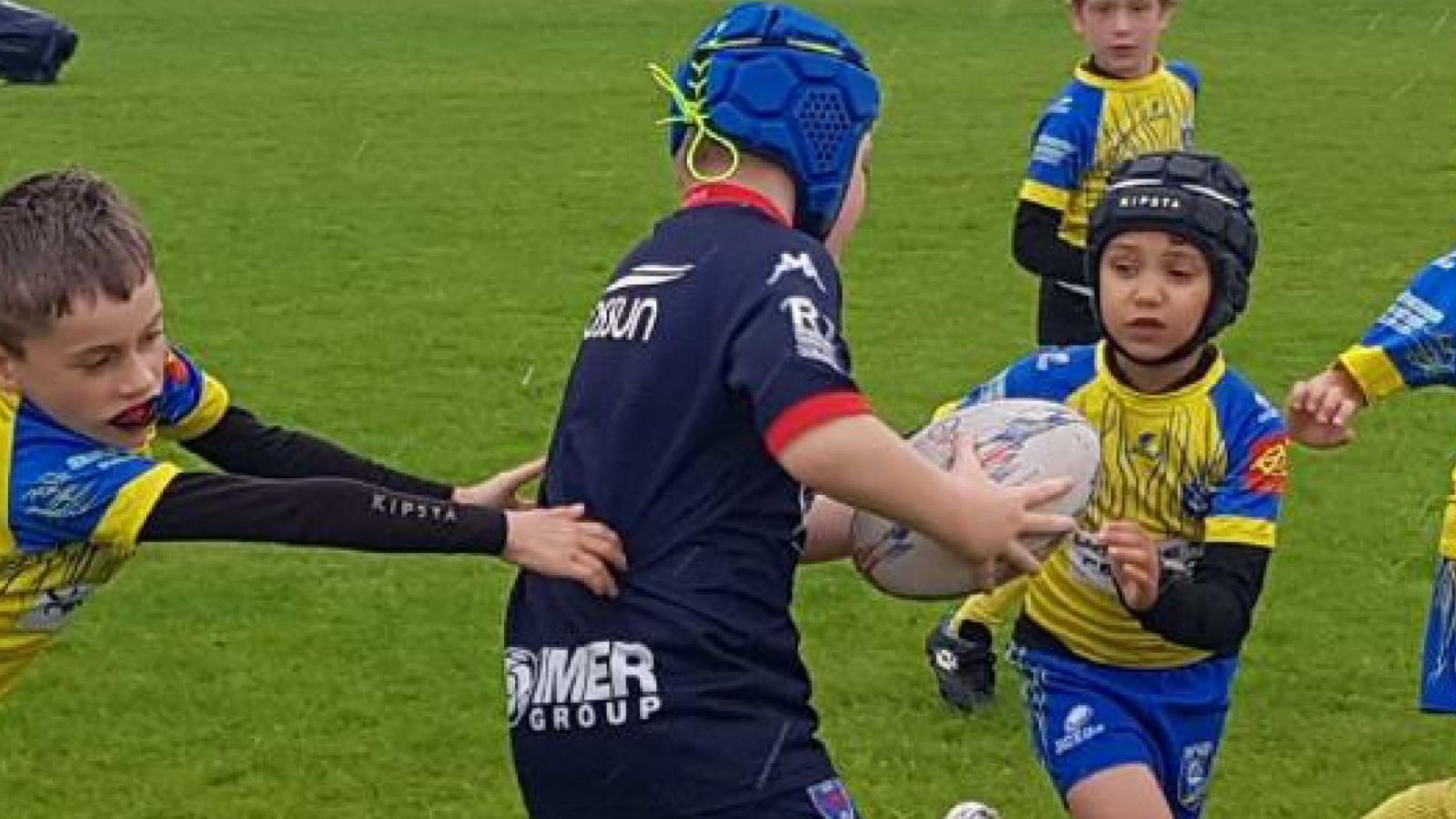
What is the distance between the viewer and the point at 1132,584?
4.82 m

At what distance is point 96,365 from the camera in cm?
427

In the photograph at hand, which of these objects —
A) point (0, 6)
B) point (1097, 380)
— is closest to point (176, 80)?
point (0, 6)

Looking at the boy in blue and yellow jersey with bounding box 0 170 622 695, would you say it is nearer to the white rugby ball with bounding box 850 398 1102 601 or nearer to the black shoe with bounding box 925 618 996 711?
the white rugby ball with bounding box 850 398 1102 601

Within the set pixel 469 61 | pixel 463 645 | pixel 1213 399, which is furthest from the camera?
pixel 469 61

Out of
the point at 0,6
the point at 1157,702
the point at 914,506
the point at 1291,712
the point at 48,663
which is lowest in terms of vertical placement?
the point at 0,6

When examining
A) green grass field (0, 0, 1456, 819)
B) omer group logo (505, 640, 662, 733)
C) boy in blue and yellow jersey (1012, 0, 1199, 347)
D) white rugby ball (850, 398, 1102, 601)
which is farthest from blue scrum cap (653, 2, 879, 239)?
boy in blue and yellow jersey (1012, 0, 1199, 347)

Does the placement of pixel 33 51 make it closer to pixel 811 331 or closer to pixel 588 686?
pixel 588 686

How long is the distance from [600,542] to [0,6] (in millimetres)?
22723

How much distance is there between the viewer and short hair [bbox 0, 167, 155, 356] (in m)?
4.20

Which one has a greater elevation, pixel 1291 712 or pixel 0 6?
pixel 1291 712

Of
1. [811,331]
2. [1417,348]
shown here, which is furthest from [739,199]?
[1417,348]

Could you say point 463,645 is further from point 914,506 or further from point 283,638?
point 914,506

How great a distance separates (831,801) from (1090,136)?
4.27m

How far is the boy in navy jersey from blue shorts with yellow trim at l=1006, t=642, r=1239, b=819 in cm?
124
